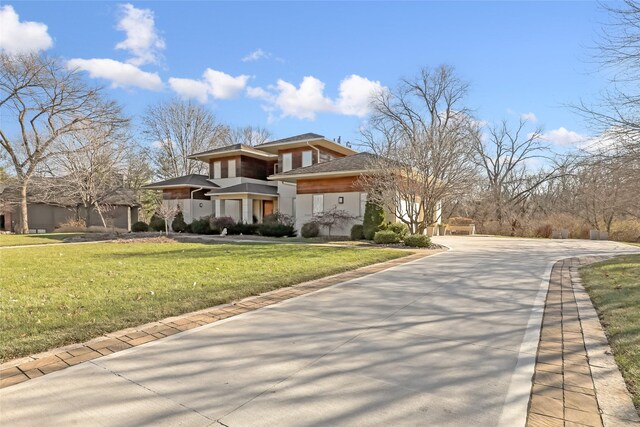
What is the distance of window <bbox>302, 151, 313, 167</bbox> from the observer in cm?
2338

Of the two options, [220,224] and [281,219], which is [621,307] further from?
[220,224]

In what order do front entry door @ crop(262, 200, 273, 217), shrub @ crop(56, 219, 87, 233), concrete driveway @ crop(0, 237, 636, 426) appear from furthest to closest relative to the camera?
1. shrub @ crop(56, 219, 87, 233)
2. front entry door @ crop(262, 200, 273, 217)
3. concrete driveway @ crop(0, 237, 636, 426)

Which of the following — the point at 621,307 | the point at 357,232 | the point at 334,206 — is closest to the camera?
the point at 621,307

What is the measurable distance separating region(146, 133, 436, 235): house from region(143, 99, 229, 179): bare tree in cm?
1172

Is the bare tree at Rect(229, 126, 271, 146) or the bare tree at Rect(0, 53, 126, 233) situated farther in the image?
the bare tree at Rect(229, 126, 271, 146)

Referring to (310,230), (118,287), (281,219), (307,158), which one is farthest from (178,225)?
(118,287)

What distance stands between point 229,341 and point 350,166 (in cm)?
1565

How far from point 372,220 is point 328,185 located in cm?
411

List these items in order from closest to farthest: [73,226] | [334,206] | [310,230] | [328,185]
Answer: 1. [310,230]
2. [334,206]
3. [328,185]
4. [73,226]

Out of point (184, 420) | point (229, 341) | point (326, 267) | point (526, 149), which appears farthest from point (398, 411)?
point (526, 149)

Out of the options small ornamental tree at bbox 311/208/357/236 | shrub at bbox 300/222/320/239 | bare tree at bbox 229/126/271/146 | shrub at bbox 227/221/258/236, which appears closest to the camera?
small ornamental tree at bbox 311/208/357/236

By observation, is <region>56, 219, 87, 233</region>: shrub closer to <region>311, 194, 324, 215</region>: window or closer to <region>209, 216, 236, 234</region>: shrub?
<region>209, 216, 236, 234</region>: shrub

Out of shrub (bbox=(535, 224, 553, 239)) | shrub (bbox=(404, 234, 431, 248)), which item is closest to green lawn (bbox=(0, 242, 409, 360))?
shrub (bbox=(404, 234, 431, 248))

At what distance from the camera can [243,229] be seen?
21719mm
